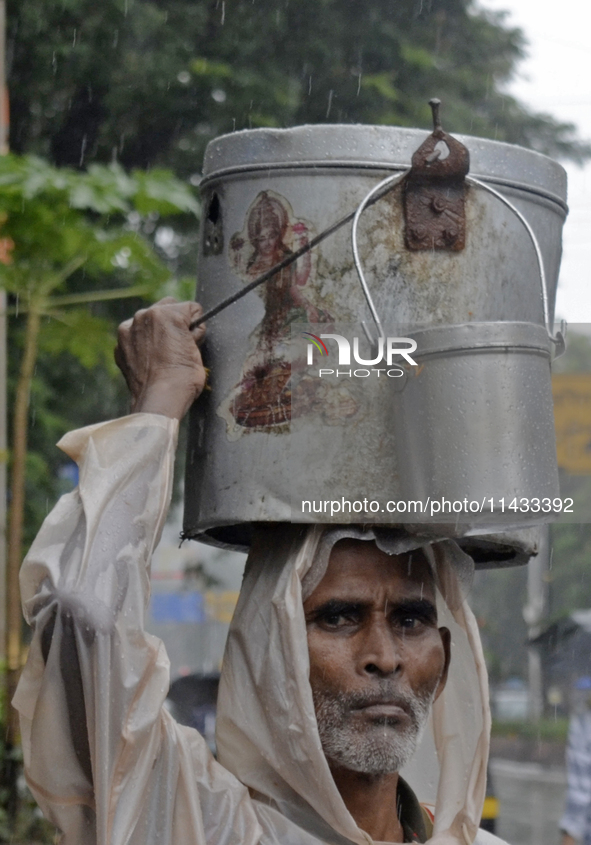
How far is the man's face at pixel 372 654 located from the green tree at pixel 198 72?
24.4 ft

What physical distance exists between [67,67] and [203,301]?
7879 millimetres

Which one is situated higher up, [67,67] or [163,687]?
[67,67]

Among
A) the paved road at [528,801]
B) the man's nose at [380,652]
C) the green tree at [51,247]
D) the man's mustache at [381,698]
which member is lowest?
the paved road at [528,801]

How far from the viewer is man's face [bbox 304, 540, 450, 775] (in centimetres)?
237

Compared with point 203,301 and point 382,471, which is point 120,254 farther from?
point 382,471

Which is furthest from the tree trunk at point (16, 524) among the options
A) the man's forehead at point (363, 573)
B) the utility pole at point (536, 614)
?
the utility pole at point (536, 614)

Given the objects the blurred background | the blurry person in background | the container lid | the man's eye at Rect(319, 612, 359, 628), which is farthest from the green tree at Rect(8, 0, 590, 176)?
the man's eye at Rect(319, 612, 359, 628)

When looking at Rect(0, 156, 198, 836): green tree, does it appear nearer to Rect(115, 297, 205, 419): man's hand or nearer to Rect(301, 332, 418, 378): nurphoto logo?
Rect(115, 297, 205, 419): man's hand

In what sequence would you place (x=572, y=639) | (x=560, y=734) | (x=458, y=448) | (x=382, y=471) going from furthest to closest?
(x=560, y=734)
(x=572, y=639)
(x=382, y=471)
(x=458, y=448)

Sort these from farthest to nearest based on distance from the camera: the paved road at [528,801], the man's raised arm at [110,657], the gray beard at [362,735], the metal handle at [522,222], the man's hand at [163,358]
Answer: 1. the paved road at [528,801]
2. the gray beard at [362,735]
3. the man's hand at [163,358]
4. the metal handle at [522,222]
5. the man's raised arm at [110,657]

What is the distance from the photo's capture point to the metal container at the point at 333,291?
2.18 m

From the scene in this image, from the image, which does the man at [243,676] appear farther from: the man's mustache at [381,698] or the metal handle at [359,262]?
the metal handle at [359,262]

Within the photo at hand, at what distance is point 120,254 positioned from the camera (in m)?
5.05

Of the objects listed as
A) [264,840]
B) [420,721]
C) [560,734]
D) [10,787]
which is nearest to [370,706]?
Answer: [420,721]
